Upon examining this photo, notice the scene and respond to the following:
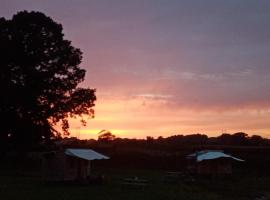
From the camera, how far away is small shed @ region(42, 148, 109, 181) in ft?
187

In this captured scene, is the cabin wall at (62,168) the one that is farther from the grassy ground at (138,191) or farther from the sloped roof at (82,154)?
the grassy ground at (138,191)

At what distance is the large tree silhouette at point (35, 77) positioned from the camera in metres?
75.4

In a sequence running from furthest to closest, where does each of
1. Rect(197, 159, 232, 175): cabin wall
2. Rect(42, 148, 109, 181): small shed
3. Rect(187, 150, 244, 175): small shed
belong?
Rect(197, 159, 232, 175): cabin wall
Rect(187, 150, 244, 175): small shed
Rect(42, 148, 109, 181): small shed

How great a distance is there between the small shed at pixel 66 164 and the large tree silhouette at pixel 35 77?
18.0 metres

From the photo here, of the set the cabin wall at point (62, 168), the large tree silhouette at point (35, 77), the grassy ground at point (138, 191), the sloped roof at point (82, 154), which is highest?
the large tree silhouette at point (35, 77)

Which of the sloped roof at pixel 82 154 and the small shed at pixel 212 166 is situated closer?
the sloped roof at pixel 82 154

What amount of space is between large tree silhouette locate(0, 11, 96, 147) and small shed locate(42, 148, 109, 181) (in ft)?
59.1

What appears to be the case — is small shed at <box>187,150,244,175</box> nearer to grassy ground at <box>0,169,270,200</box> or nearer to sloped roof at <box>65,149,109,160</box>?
grassy ground at <box>0,169,270,200</box>

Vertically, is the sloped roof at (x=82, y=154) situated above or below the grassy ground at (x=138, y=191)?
above

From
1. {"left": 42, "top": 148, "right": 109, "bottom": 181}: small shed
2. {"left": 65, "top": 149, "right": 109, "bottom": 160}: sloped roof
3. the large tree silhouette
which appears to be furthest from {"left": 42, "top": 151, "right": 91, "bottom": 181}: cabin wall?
the large tree silhouette

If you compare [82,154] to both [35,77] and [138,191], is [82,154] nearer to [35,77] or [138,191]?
[138,191]

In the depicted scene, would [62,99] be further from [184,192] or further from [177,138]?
[177,138]

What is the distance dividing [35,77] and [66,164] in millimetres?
21605

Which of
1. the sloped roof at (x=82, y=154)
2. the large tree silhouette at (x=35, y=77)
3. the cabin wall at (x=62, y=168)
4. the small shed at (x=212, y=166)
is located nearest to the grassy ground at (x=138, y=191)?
the cabin wall at (x=62, y=168)
